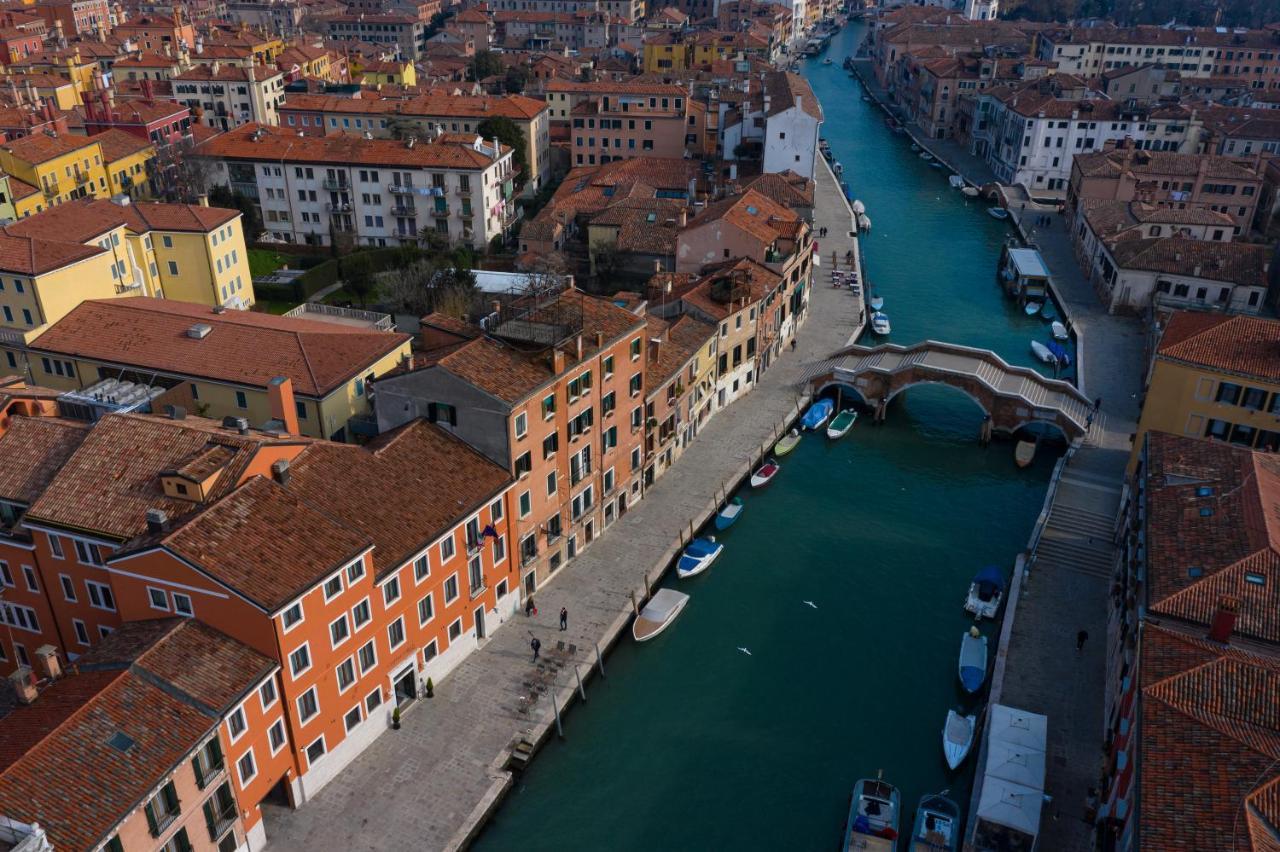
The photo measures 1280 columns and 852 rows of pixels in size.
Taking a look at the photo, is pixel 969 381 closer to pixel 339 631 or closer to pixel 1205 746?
pixel 1205 746

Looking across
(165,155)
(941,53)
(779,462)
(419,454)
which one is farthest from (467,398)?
(941,53)

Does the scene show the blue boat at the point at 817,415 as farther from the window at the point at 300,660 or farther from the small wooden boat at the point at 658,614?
the window at the point at 300,660

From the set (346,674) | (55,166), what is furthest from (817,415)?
(55,166)

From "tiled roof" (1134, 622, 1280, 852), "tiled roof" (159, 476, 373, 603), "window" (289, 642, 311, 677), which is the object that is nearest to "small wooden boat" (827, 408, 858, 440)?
"tiled roof" (1134, 622, 1280, 852)

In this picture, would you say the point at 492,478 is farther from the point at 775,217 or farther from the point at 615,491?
the point at 775,217

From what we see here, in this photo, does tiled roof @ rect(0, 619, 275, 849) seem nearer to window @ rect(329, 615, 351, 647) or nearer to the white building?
window @ rect(329, 615, 351, 647)

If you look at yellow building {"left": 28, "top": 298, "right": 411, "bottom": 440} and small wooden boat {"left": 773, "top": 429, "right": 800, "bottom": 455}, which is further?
small wooden boat {"left": 773, "top": 429, "right": 800, "bottom": 455}

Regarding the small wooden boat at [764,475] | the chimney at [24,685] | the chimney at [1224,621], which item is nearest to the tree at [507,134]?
the small wooden boat at [764,475]
